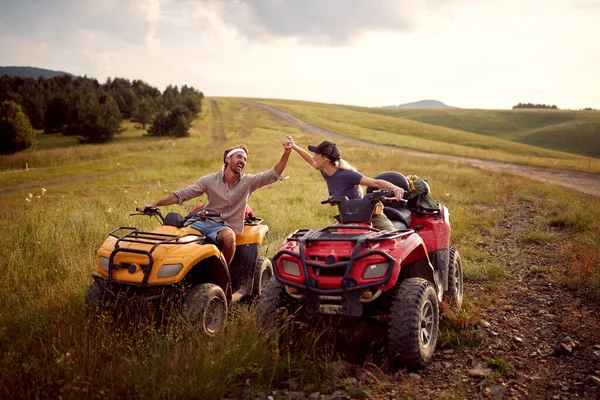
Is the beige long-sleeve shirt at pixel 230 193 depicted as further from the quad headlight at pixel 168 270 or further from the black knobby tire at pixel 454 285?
the black knobby tire at pixel 454 285

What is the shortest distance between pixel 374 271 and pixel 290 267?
2.71ft

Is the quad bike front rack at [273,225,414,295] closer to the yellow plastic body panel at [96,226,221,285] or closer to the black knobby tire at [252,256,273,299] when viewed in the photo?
the yellow plastic body panel at [96,226,221,285]

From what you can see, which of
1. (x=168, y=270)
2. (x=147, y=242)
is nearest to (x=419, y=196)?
(x=168, y=270)

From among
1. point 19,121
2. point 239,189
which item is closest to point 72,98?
point 19,121

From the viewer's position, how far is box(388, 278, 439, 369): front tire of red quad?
12.5 ft

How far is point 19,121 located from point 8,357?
133 feet

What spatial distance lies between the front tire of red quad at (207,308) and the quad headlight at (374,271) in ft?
5.48

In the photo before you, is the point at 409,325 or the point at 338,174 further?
the point at 338,174

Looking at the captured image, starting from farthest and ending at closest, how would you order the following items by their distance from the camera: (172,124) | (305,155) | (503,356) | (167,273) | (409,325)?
1. (172,124)
2. (305,155)
3. (503,356)
4. (167,273)
5. (409,325)

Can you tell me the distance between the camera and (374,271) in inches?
153

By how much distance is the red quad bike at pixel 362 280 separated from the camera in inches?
151

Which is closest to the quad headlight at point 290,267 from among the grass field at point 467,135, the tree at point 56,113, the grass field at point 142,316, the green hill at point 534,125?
the grass field at point 142,316

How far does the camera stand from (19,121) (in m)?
36.8

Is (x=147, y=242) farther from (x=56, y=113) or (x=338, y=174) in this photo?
(x=56, y=113)
